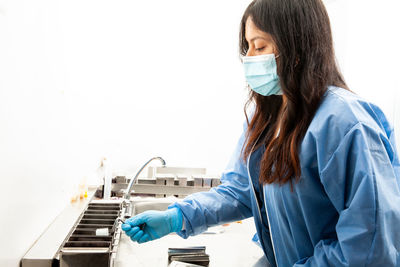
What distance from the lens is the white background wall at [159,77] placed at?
1615mm

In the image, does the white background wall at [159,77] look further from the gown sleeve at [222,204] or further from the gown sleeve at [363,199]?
the gown sleeve at [363,199]

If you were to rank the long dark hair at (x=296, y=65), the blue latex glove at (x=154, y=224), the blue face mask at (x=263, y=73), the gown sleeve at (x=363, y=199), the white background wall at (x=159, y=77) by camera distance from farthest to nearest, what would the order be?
the white background wall at (x=159, y=77) < the blue latex glove at (x=154, y=224) < the blue face mask at (x=263, y=73) < the long dark hair at (x=296, y=65) < the gown sleeve at (x=363, y=199)

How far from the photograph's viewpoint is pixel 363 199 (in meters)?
0.80

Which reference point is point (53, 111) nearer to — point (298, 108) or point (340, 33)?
point (298, 108)

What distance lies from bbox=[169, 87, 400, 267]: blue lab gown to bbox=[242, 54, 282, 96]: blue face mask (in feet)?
0.63

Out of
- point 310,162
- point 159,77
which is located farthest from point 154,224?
point 159,77

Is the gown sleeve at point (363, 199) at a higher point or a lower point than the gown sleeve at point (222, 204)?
higher

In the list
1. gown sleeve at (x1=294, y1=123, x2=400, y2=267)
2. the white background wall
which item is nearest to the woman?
gown sleeve at (x1=294, y1=123, x2=400, y2=267)

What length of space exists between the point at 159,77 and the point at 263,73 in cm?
208

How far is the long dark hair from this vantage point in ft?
3.19

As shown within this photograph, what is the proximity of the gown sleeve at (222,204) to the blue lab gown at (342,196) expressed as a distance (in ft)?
0.74

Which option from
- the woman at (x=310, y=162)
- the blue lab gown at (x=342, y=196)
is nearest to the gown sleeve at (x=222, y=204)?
the woman at (x=310, y=162)

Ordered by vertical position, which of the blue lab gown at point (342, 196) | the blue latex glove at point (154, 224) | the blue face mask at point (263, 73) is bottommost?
the blue latex glove at point (154, 224)

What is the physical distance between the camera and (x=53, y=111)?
4.40ft
